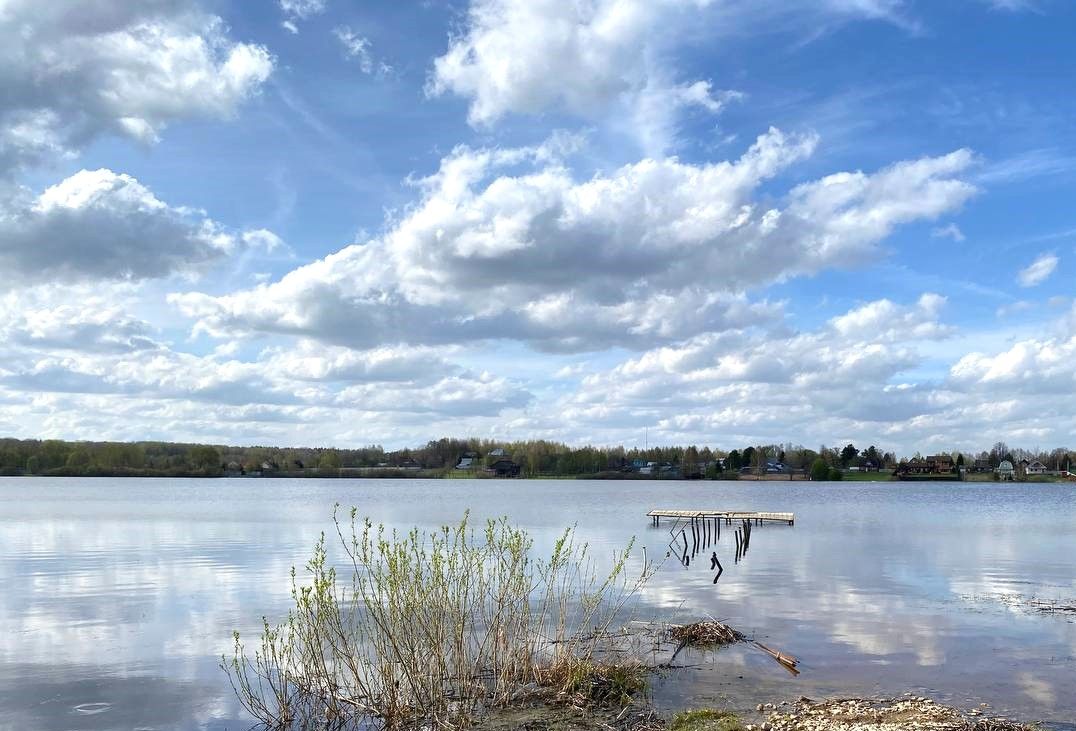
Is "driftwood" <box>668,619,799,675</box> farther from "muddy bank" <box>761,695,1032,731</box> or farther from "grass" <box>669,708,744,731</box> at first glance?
"grass" <box>669,708,744,731</box>

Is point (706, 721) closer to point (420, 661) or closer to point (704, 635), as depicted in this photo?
point (420, 661)

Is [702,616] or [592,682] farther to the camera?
[702,616]

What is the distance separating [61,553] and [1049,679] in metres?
40.2

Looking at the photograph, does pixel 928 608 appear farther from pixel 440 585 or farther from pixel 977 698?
pixel 440 585

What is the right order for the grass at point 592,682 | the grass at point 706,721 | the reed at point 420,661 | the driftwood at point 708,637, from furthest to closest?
the driftwood at point 708,637
the grass at point 592,682
the reed at point 420,661
the grass at point 706,721

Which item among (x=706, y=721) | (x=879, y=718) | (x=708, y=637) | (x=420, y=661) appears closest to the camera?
(x=879, y=718)

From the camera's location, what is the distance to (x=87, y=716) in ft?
49.6

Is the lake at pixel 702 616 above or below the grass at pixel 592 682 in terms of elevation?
below

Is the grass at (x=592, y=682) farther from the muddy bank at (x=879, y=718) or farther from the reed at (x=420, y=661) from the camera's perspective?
Answer: the muddy bank at (x=879, y=718)

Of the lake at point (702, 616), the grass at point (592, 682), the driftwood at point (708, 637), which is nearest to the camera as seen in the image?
the grass at point (592, 682)

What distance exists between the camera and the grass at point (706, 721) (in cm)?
1328

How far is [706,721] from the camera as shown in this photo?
1378 cm

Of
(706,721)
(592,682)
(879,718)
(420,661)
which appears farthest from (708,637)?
(420,661)

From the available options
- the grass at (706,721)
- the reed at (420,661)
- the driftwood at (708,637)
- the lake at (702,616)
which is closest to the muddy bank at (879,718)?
the grass at (706,721)
